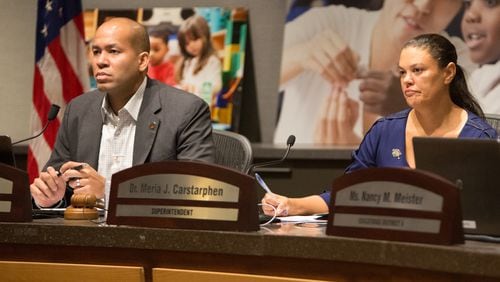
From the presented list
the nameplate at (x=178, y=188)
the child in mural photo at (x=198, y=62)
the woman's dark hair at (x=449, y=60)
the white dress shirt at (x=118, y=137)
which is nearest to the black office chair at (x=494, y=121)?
the woman's dark hair at (x=449, y=60)

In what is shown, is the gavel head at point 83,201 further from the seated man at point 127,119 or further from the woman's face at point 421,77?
the woman's face at point 421,77

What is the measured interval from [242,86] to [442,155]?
299 centimetres

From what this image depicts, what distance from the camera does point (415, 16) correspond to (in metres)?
4.72

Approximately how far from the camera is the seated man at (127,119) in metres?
3.21

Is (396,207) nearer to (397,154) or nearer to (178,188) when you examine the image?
(178,188)

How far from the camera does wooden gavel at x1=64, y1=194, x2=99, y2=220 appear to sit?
7.95 ft

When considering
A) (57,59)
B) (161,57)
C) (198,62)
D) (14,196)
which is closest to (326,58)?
(198,62)

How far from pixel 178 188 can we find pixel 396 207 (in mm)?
542

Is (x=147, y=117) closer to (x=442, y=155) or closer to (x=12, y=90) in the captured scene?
(x=442, y=155)

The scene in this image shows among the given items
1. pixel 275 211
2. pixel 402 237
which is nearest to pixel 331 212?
pixel 402 237

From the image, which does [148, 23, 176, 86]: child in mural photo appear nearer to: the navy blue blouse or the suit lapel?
the suit lapel

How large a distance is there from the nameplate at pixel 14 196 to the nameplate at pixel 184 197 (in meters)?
0.26

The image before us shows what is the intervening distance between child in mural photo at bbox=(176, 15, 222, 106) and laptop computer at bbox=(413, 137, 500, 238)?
292 cm

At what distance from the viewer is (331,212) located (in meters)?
2.03
